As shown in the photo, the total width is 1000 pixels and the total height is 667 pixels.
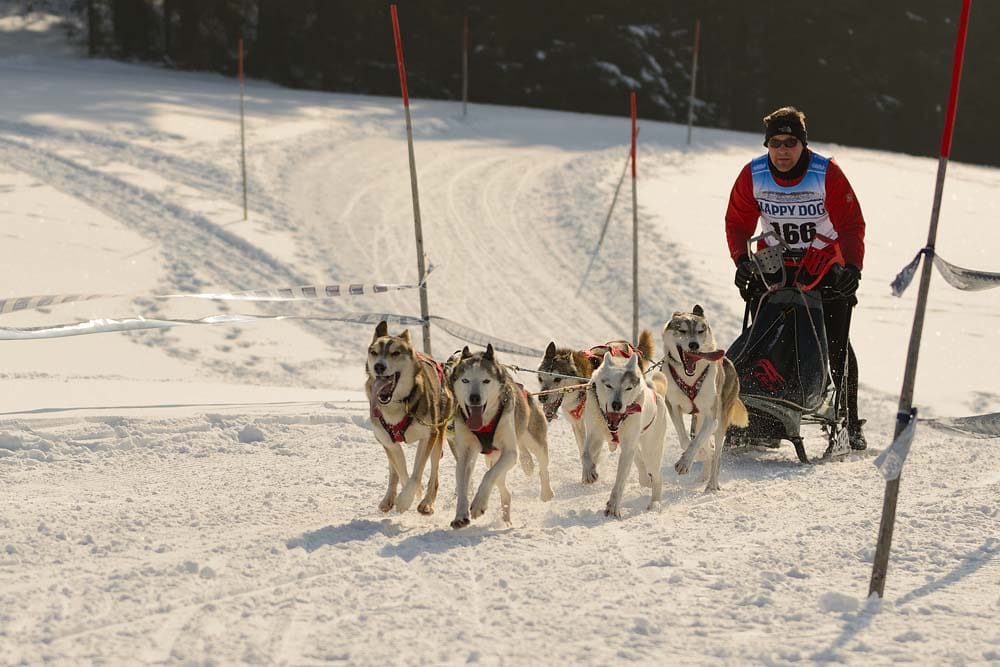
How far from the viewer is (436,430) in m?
5.48

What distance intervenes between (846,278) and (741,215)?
0.77 meters

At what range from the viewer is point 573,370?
22.1ft

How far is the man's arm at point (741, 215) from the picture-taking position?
7.02 m

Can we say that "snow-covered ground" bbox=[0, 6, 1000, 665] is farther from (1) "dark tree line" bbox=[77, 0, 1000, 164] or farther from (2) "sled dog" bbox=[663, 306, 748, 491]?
(1) "dark tree line" bbox=[77, 0, 1000, 164]

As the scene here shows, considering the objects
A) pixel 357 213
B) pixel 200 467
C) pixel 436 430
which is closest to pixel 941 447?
pixel 436 430

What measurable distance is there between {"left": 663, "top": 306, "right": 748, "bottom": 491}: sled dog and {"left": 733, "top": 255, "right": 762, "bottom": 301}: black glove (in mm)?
653

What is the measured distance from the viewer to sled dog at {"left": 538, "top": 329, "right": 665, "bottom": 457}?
6508 mm

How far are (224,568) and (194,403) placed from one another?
329 centimetres

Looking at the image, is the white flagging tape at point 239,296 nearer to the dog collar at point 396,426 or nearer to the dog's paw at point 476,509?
the dog collar at point 396,426

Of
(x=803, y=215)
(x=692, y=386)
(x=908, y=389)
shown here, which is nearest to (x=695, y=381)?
(x=692, y=386)

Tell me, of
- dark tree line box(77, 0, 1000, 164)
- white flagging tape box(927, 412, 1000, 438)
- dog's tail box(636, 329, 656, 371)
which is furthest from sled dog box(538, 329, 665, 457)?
dark tree line box(77, 0, 1000, 164)

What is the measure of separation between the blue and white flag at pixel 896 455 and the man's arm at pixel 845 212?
2.72 m

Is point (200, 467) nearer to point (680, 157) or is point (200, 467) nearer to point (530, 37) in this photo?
point (680, 157)

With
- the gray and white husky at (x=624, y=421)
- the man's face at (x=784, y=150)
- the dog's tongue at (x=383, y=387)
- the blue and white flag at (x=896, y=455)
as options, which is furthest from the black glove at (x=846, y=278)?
the dog's tongue at (x=383, y=387)
